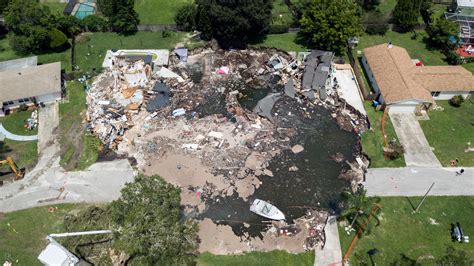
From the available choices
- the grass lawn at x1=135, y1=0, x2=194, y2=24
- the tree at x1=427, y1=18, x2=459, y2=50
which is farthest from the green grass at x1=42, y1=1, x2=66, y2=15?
the tree at x1=427, y1=18, x2=459, y2=50

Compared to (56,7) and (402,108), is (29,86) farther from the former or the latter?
(402,108)

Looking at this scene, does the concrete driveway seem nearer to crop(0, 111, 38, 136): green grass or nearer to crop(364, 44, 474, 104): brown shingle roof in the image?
crop(364, 44, 474, 104): brown shingle roof

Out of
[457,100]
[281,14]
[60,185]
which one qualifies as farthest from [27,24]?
[457,100]

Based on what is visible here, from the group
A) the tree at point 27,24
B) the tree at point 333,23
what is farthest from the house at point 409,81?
the tree at point 27,24

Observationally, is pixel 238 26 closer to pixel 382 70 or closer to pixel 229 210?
pixel 382 70

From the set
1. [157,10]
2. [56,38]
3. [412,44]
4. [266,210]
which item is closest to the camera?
[266,210]

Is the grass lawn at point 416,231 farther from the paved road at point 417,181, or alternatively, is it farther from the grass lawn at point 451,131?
the grass lawn at point 451,131
